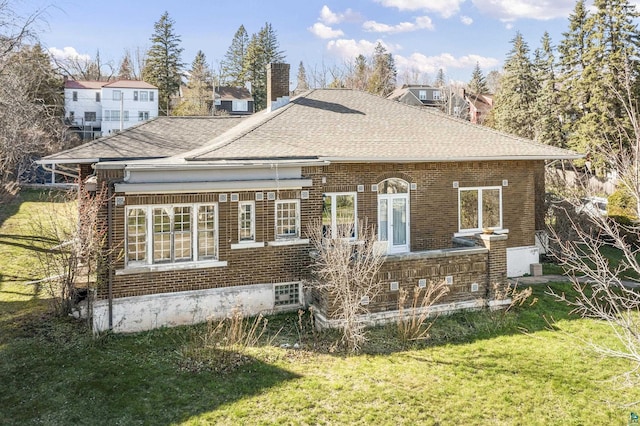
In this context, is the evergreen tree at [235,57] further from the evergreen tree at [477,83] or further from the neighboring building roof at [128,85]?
the evergreen tree at [477,83]

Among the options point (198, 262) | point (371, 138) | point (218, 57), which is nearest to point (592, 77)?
point (371, 138)

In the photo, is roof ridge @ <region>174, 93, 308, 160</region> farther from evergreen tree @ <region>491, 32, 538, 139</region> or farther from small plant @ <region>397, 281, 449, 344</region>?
evergreen tree @ <region>491, 32, 538, 139</region>

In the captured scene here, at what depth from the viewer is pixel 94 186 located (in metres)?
12.5

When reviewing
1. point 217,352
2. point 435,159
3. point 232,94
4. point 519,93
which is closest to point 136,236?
point 217,352

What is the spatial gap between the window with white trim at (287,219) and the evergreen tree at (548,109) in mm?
35668

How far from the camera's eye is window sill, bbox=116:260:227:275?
420 inches

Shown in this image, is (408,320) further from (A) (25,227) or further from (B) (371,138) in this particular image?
(A) (25,227)

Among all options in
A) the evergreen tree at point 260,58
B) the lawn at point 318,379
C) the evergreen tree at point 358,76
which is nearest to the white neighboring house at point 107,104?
the evergreen tree at point 260,58

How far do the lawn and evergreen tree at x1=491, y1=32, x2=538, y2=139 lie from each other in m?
39.5

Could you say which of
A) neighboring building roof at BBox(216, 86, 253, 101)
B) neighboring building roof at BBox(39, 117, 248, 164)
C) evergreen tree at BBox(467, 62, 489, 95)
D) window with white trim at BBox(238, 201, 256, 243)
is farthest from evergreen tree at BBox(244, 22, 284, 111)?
window with white trim at BBox(238, 201, 256, 243)

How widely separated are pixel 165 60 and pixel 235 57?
14223mm

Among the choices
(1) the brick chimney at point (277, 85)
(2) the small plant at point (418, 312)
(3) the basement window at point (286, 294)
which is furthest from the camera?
(1) the brick chimney at point (277, 85)

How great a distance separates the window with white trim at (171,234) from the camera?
10836 mm

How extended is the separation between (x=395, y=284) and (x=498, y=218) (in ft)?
20.3
